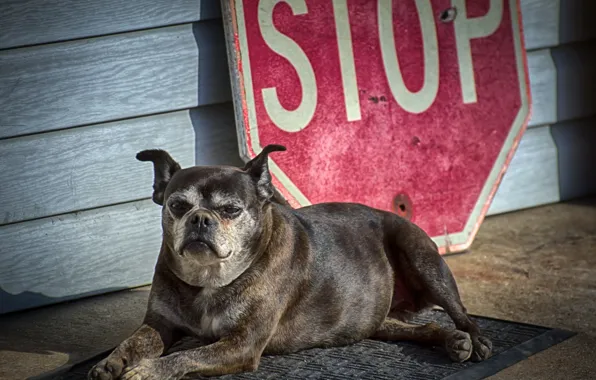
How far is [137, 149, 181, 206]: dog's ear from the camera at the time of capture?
11.3ft

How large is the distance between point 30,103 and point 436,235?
2.02m

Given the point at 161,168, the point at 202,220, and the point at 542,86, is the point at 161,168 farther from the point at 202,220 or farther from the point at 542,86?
the point at 542,86

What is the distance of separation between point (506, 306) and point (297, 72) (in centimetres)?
141

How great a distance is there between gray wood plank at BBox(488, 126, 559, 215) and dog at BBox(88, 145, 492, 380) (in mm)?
1861

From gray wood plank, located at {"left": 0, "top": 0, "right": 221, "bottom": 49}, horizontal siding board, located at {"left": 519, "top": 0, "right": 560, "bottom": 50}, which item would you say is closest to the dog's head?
gray wood plank, located at {"left": 0, "top": 0, "right": 221, "bottom": 49}

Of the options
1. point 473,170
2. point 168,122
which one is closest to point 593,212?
point 473,170

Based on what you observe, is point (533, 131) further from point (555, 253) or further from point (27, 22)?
point (27, 22)

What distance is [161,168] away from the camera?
3459mm

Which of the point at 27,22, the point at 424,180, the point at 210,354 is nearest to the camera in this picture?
the point at 210,354

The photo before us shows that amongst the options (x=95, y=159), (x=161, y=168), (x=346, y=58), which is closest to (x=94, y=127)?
(x=95, y=159)

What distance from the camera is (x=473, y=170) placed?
491 centimetres

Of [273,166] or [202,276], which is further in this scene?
[273,166]

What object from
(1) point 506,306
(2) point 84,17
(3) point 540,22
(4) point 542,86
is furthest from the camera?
(4) point 542,86

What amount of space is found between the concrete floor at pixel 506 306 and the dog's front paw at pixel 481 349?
0.11 meters
